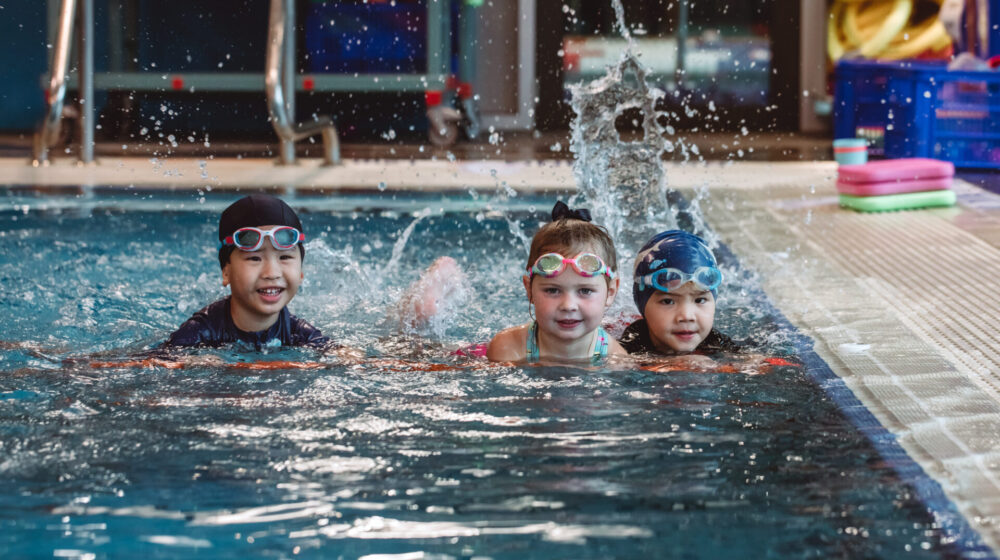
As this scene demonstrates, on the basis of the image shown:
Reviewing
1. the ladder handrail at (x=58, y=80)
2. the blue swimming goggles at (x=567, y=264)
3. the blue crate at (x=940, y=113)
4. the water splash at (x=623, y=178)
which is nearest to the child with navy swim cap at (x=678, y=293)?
the blue swimming goggles at (x=567, y=264)

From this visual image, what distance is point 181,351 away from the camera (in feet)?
11.8

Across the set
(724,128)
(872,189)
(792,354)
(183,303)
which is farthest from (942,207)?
(724,128)

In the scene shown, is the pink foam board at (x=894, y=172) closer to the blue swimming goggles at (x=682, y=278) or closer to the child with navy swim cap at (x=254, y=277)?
the blue swimming goggles at (x=682, y=278)

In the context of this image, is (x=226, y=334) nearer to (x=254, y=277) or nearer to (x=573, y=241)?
(x=254, y=277)

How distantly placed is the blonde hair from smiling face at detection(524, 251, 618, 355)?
5cm

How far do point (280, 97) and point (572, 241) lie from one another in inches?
198

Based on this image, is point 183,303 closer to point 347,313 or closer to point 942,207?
point 347,313

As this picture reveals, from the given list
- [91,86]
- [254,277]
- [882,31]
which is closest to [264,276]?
[254,277]

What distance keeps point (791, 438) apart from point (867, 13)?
10863 mm

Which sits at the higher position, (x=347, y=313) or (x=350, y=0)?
(x=350, y=0)

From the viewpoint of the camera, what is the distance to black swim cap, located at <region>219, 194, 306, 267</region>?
141 inches

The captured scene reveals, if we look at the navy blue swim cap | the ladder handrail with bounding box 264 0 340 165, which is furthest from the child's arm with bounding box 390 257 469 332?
the ladder handrail with bounding box 264 0 340 165

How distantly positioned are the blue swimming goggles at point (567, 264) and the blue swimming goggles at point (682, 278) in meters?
0.24

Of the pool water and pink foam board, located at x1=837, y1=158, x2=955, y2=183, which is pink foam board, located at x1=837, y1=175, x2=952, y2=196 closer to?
pink foam board, located at x1=837, y1=158, x2=955, y2=183
